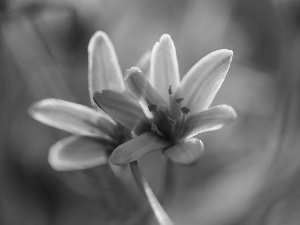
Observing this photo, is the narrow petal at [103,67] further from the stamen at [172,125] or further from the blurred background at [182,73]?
the blurred background at [182,73]

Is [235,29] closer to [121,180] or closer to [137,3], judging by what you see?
[137,3]

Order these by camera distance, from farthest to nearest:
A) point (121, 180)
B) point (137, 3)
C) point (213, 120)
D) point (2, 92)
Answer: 1. point (137, 3)
2. point (2, 92)
3. point (121, 180)
4. point (213, 120)

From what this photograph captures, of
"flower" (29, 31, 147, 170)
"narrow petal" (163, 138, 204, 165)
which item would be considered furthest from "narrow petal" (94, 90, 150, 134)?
"narrow petal" (163, 138, 204, 165)

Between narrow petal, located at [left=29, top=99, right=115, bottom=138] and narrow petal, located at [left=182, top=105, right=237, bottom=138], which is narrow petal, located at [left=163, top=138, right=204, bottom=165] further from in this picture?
narrow petal, located at [left=29, top=99, right=115, bottom=138]

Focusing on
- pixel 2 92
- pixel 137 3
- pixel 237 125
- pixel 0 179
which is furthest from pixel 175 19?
pixel 0 179

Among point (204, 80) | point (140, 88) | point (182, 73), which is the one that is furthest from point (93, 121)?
point (182, 73)

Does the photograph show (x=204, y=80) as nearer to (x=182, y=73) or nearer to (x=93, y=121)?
(x=93, y=121)

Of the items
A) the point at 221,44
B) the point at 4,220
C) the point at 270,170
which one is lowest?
the point at 4,220

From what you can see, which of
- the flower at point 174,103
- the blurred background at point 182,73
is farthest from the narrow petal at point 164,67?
the blurred background at point 182,73
